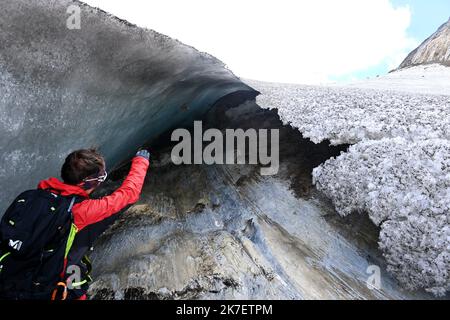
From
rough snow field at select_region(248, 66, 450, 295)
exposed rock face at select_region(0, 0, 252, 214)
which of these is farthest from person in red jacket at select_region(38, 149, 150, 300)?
rough snow field at select_region(248, 66, 450, 295)

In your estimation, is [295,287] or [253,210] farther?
[253,210]

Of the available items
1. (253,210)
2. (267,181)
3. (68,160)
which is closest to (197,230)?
(253,210)

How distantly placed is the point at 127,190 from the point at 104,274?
109cm

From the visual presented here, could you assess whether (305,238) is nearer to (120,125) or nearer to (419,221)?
(419,221)

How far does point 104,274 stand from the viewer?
343 centimetres

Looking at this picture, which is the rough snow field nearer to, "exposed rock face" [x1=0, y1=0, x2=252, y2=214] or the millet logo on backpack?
"exposed rock face" [x1=0, y1=0, x2=252, y2=214]

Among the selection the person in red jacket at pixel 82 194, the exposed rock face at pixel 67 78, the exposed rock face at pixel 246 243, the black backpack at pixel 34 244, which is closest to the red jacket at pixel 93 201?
the person in red jacket at pixel 82 194

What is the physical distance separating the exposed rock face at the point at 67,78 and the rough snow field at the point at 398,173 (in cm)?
180

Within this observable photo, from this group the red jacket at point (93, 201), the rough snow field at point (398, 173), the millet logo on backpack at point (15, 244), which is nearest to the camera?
the millet logo on backpack at point (15, 244)

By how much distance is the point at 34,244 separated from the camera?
233 centimetres

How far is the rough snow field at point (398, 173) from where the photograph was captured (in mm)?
2844

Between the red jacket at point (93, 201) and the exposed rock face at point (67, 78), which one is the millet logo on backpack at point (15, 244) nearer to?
the red jacket at point (93, 201)

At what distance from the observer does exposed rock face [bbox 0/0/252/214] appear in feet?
10.5

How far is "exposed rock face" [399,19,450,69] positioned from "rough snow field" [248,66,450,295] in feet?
50.6
